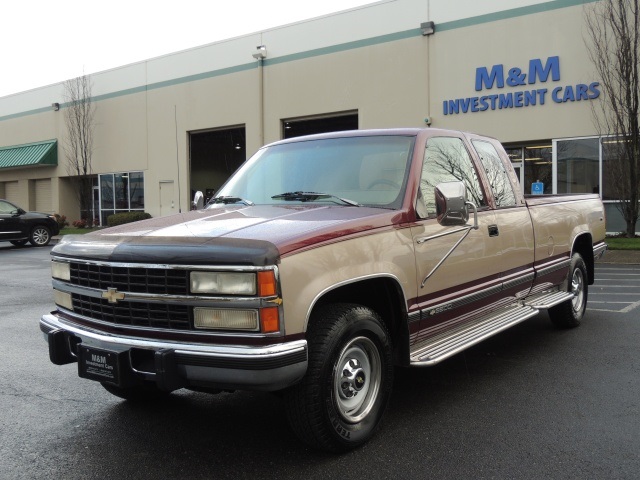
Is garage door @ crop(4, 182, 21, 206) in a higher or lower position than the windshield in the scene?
higher

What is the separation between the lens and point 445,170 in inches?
190

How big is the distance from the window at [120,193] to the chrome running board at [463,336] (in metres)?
26.8

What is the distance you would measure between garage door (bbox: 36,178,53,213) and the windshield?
3325 cm

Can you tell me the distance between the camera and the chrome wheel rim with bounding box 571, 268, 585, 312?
22.4 ft

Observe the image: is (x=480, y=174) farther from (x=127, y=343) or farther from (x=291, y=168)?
(x=127, y=343)

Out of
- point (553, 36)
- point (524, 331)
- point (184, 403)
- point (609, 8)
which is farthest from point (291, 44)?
point (184, 403)

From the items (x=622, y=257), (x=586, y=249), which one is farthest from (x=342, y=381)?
(x=622, y=257)

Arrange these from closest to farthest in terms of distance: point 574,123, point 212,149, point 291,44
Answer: point 574,123
point 291,44
point 212,149

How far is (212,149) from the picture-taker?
32.5 meters

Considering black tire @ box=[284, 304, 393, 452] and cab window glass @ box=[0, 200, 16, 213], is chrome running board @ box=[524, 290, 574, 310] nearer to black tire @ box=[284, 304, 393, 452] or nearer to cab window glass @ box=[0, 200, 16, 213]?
black tire @ box=[284, 304, 393, 452]

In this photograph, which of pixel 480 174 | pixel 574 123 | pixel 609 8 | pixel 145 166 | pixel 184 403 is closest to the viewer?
pixel 184 403

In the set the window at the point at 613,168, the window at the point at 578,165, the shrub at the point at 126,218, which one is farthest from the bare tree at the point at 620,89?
the shrub at the point at 126,218

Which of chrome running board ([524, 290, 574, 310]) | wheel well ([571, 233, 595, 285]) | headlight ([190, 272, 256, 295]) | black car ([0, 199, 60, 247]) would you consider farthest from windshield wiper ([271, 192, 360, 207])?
black car ([0, 199, 60, 247])

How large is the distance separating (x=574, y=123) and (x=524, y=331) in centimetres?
1331
